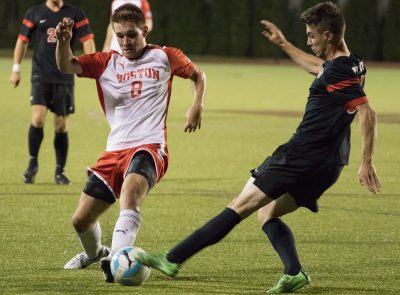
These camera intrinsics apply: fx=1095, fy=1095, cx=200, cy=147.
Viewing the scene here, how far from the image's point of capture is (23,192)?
37.6 feet

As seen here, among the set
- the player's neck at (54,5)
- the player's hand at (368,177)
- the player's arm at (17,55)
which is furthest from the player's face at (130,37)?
the player's arm at (17,55)

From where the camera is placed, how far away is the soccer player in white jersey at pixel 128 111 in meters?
6.91

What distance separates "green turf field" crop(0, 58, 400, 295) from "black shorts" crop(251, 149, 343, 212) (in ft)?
2.11

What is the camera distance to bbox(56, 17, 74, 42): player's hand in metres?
6.83

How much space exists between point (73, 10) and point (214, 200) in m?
2.98

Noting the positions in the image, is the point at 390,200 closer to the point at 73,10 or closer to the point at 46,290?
the point at 73,10

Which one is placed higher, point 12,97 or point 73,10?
point 73,10

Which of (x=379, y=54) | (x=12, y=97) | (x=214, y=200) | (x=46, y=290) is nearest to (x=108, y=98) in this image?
(x=46, y=290)

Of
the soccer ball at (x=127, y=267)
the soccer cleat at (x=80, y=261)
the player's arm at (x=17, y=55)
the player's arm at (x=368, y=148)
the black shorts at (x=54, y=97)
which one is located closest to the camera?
the player's arm at (x=368, y=148)

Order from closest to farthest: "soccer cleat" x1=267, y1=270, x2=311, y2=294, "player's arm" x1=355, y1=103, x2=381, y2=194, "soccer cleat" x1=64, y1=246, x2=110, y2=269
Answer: "player's arm" x1=355, y1=103, x2=381, y2=194
"soccer cleat" x1=267, y1=270, x2=311, y2=294
"soccer cleat" x1=64, y1=246, x2=110, y2=269

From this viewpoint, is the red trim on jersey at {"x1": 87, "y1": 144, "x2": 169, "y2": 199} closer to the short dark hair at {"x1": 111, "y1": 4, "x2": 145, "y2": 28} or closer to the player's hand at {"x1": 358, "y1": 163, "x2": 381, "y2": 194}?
the short dark hair at {"x1": 111, "y1": 4, "x2": 145, "y2": 28}

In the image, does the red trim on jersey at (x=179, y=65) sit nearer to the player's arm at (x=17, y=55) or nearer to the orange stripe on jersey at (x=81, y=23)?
the orange stripe on jersey at (x=81, y=23)

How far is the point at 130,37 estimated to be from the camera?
705cm

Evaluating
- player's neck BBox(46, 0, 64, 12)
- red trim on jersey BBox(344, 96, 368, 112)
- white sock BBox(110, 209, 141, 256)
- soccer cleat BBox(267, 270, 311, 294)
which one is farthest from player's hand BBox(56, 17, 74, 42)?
player's neck BBox(46, 0, 64, 12)
